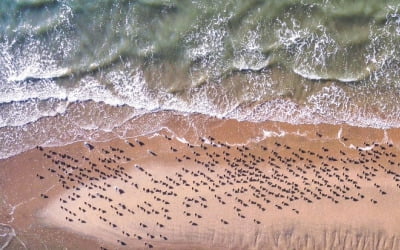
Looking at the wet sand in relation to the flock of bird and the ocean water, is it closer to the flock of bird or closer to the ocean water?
the flock of bird

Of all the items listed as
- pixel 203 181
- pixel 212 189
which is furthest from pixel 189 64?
pixel 212 189

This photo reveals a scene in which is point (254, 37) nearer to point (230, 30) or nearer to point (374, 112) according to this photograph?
point (230, 30)

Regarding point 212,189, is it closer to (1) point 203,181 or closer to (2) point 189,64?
(1) point 203,181

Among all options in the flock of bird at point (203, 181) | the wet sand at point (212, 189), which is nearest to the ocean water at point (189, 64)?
the wet sand at point (212, 189)

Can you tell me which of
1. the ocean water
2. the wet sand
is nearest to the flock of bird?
the wet sand

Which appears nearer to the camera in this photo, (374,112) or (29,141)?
(374,112)

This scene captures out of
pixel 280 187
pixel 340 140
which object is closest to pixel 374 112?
pixel 340 140
